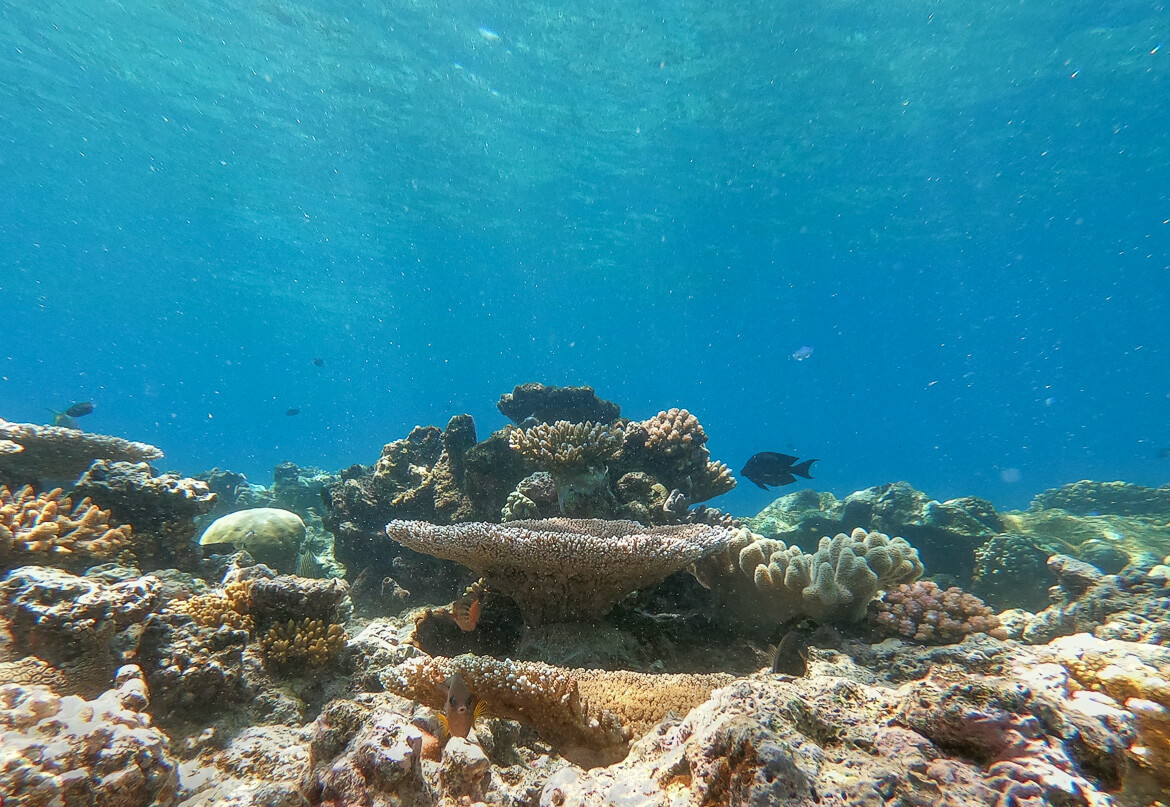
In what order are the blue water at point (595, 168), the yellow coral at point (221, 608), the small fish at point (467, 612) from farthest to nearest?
1. the blue water at point (595, 168)
2. the small fish at point (467, 612)
3. the yellow coral at point (221, 608)

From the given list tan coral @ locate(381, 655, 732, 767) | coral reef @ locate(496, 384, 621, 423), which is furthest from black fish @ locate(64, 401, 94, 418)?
tan coral @ locate(381, 655, 732, 767)

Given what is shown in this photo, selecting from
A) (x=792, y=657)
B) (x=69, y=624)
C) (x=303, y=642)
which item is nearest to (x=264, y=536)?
(x=303, y=642)

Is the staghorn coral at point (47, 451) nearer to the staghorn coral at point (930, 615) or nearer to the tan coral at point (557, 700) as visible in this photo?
the tan coral at point (557, 700)

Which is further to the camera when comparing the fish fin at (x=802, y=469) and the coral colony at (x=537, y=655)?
the fish fin at (x=802, y=469)

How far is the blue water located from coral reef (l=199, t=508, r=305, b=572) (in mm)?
22519

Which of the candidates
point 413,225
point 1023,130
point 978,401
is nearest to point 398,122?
point 413,225

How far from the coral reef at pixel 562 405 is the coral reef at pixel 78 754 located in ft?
27.0

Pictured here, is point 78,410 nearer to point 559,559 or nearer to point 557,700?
point 559,559

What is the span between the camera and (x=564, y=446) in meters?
6.33

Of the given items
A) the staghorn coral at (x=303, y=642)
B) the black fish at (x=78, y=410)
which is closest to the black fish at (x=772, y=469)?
the staghorn coral at (x=303, y=642)

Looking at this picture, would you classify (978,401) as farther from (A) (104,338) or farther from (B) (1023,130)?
(A) (104,338)

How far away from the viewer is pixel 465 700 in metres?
2.51

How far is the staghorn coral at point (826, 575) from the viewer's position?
13.9 feet

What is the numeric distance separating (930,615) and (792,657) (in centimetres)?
157
